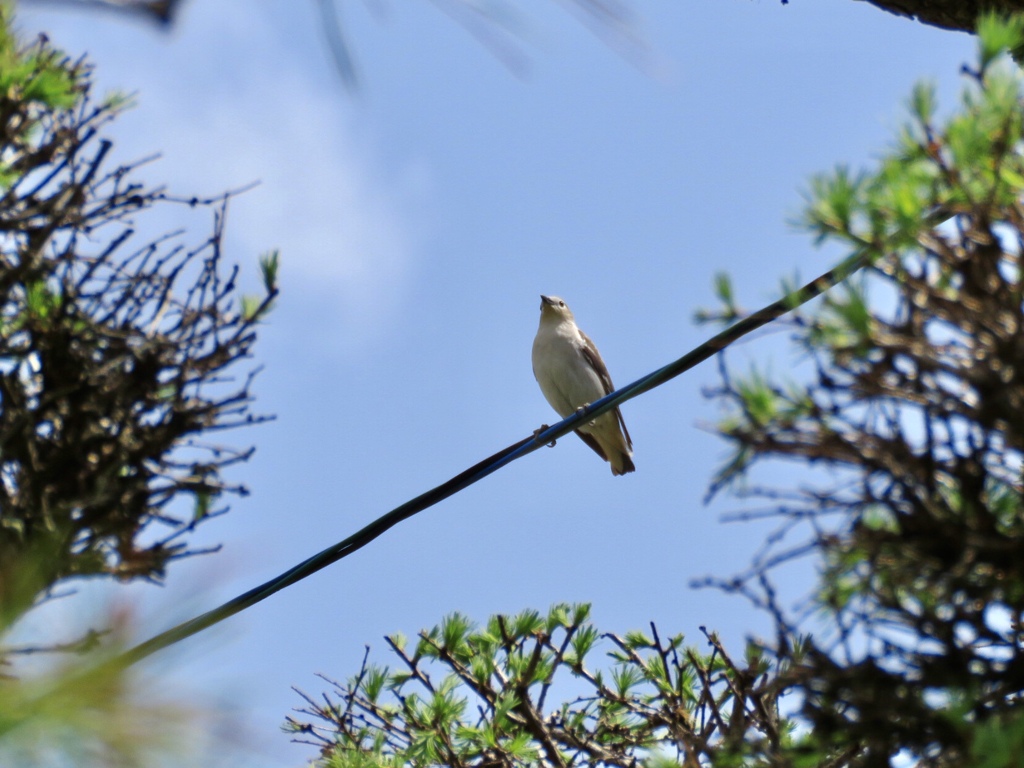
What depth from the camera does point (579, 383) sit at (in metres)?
8.41

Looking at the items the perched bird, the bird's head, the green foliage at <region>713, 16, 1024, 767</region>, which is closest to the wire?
the green foliage at <region>713, 16, 1024, 767</region>

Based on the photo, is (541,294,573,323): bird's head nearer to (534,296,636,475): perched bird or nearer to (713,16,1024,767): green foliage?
(534,296,636,475): perched bird

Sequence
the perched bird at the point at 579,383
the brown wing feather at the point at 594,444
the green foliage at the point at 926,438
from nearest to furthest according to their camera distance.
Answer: the green foliage at the point at 926,438
the perched bird at the point at 579,383
the brown wing feather at the point at 594,444

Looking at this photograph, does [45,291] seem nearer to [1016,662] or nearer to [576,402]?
[1016,662]

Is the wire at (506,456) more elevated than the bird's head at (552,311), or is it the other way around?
the bird's head at (552,311)

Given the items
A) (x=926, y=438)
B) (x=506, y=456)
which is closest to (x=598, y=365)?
(x=506, y=456)

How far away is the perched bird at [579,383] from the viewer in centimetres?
841

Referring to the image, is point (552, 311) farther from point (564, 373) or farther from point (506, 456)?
point (506, 456)

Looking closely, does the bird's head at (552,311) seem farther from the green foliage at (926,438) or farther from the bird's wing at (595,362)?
the green foliage at (926,438)

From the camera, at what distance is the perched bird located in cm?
841

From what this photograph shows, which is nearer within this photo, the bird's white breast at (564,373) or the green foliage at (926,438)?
the green foliage at (926,438)

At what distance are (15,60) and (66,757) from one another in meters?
2.87

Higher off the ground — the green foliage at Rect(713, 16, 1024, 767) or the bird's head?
the bird's head

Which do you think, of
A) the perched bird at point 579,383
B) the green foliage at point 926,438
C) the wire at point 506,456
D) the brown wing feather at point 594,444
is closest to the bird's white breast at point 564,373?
the perched bird at point 579,383
